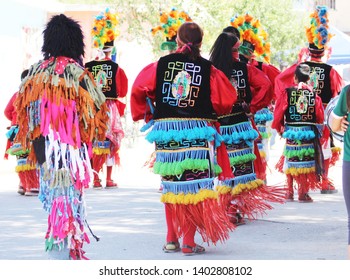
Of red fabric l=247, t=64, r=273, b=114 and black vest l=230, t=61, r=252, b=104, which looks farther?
red fabric l=247, t=64, r=273, b=114

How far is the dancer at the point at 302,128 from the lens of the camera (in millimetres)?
13008

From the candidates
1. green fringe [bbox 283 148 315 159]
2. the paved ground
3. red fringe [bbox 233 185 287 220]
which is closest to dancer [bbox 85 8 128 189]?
the paved ground

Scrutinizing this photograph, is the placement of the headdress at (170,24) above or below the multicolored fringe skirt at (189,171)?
above

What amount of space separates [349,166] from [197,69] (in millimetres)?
1904

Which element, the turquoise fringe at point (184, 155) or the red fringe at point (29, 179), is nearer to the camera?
the turquoise fringe at point (184, 155)

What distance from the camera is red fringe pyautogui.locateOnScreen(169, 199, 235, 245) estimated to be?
355 inches

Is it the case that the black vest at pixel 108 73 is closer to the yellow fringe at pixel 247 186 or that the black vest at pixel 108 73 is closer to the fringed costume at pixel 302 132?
the fringed costume at pixel 302 132

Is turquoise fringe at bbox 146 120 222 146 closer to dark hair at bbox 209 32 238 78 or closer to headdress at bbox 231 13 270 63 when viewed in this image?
dark hair at bbox 209 32 238 78

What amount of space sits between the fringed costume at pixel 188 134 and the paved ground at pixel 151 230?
0.37 m

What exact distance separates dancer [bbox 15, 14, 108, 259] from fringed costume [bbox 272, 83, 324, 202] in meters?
5.54

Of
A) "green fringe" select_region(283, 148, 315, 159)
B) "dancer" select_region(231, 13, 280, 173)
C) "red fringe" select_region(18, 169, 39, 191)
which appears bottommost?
"red fringe" select_region(18, 169, 39, 191)

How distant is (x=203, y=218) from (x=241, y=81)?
2313 mm

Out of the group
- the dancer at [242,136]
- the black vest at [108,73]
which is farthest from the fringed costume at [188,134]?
the black vest at [108,73]

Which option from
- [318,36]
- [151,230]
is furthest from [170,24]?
[151,230]
